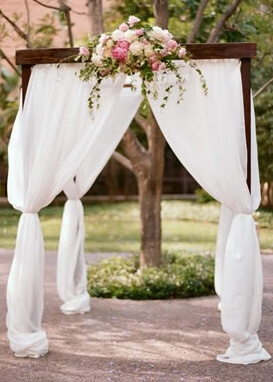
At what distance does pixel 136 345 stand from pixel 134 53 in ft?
6.78

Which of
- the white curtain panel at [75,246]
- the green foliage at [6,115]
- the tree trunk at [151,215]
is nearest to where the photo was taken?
the white curtain panel at [75,246]

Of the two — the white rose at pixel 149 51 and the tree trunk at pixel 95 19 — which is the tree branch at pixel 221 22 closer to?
the tree trunk at pixel 95 19

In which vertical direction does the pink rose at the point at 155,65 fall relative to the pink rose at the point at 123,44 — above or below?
below

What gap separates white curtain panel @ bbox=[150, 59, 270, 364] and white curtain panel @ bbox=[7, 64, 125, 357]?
50 cm

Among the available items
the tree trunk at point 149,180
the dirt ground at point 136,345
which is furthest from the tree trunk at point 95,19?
the dirt ground at point 136,345

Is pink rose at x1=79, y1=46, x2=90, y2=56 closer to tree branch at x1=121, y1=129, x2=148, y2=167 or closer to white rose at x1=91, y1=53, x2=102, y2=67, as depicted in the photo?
white rose at x1=91, y1=53, x2=102, y2=67

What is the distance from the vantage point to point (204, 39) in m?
9.39

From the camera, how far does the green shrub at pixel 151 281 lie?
7.98 m

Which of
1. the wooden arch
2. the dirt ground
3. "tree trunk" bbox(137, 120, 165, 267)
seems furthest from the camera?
"tree trunk" bbox(137, 120, 165, 267)

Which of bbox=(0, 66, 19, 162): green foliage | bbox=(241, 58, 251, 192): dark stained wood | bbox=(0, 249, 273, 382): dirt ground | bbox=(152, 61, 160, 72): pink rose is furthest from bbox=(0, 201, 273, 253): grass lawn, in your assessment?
bbox=(152, 61, 160, 72): pink rose

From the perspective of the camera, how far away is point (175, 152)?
5.61 m

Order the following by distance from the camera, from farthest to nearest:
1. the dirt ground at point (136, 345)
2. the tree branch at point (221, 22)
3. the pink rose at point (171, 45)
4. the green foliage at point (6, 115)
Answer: the green foliage at point (6, 115) → the tree branch at point (221, 22) → the pink rose at point (171, 45) → the dirt ground at point (136, 345)

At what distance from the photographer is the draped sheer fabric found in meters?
5.45

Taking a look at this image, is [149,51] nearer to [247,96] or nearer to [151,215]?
[247,96]
